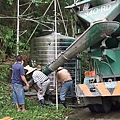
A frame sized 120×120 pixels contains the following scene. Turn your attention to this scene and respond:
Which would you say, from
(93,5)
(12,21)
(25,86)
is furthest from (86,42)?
(12,21)

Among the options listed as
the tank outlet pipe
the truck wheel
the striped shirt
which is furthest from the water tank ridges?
the tank outlet pipe

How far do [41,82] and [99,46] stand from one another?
2.24 meters

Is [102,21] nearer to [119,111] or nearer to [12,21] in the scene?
[119,111]

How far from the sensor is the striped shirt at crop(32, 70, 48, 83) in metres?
8.62

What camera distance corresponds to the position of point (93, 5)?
22.9 feet

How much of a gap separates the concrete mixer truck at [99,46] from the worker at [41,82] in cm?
116

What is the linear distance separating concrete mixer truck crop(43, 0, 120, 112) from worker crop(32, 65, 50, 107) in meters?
1.16

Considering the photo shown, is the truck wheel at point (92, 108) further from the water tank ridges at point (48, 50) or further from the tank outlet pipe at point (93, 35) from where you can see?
the water tank ridges at point (48, 50)

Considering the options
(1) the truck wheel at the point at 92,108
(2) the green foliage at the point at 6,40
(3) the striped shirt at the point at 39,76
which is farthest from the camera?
(2) the green foliage at the point at 6,40

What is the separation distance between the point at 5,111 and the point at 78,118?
1.78 meters

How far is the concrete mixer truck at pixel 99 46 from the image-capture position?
6.59 m

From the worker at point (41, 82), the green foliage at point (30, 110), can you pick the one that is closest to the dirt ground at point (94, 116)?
the green foliage at point (30, 110)

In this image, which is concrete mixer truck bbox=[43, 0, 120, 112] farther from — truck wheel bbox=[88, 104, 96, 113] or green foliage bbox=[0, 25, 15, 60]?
green foliage bbox=[0, 25, 15, 60]

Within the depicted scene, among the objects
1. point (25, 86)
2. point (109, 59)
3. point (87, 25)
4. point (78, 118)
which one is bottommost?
point (78, 118)
